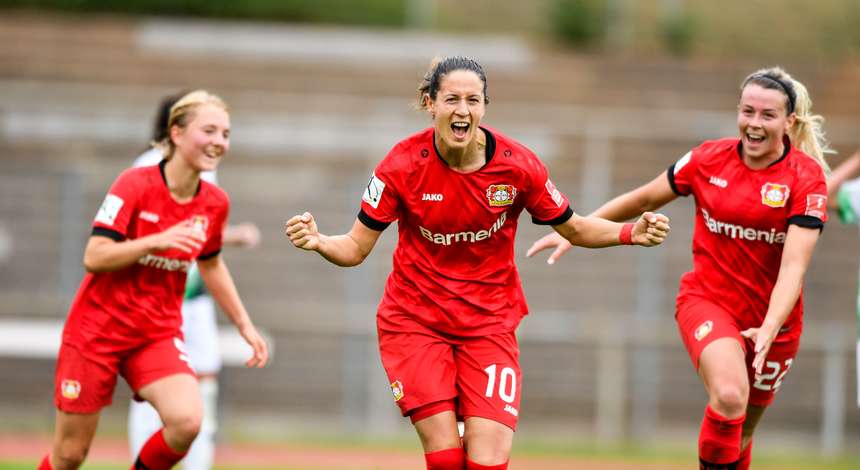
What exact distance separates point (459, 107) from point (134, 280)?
6.52 ft

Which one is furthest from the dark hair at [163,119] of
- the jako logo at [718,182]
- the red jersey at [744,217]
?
the jako logo at [718,182]

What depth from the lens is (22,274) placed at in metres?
13.0

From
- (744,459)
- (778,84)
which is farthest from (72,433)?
(778,84)

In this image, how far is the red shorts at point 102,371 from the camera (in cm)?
609

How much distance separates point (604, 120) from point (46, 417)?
769 cm

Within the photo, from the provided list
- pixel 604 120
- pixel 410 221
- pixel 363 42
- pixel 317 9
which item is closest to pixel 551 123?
pixel 604 120

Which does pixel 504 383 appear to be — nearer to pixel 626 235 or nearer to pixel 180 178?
pixel 626 235

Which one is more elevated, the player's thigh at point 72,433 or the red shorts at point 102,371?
the red shorts at point 102,371

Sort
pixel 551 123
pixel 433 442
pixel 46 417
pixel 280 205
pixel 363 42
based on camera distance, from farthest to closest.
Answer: pixel 363 42 < pixel 551 123 < pixel 280 205 < pixel 46 417 < pixel 433 442

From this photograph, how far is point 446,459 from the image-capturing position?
546 centimetres

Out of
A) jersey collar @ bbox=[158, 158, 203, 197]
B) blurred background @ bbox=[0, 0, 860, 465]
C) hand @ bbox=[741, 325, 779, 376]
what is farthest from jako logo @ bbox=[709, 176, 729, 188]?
blurred background @ bbox=[0, 0, 860, 465]

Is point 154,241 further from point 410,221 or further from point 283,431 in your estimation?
point 283,431

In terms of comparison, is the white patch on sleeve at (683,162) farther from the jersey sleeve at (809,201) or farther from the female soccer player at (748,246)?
the jersey sleeve at (809,201)

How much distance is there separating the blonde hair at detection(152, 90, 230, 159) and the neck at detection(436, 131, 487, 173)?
1.44 m
